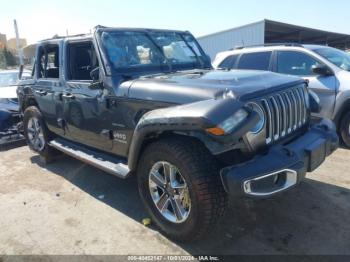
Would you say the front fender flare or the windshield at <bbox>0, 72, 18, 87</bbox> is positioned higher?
the front fender flare

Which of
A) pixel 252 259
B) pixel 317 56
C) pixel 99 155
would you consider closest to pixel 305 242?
pixel 252 259

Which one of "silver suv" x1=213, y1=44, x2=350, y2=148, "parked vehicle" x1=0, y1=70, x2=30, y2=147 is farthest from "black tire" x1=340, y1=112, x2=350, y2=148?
"parked vehicle" x1=0, y1=70, x2=30, y2=147

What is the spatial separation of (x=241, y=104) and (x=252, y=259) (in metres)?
1.30

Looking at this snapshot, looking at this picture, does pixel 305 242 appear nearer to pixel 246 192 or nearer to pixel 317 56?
pixel 246 192

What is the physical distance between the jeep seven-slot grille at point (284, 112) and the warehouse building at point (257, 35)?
13.6 meters

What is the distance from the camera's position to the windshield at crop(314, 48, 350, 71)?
629 cm

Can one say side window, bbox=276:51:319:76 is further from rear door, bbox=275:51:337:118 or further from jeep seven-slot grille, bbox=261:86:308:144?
jeep seven-slot grille, bbox=261:86:308:144

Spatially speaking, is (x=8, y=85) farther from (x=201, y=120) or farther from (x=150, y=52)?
(x=201, y=120)

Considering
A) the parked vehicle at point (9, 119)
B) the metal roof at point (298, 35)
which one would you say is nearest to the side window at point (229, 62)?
the parked vehicle at point (9, 119)

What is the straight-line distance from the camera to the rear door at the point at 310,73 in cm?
606

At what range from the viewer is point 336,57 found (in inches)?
256

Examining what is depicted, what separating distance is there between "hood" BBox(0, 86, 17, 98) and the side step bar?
3296mm

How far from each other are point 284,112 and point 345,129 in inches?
127

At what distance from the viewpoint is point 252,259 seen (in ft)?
9.85
